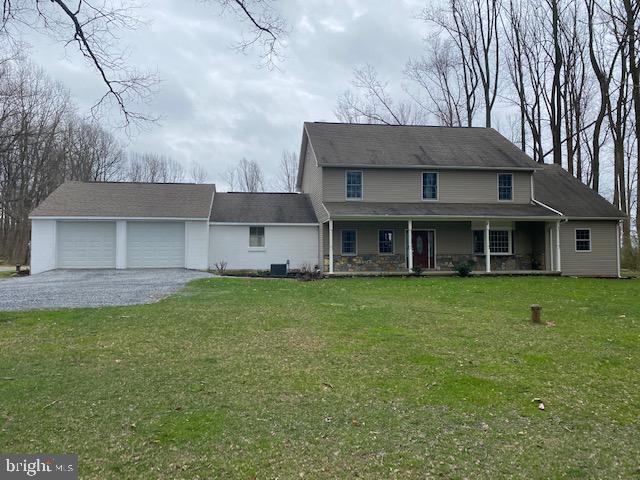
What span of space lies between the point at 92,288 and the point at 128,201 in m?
8.50

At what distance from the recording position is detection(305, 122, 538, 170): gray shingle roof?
19.8 metres

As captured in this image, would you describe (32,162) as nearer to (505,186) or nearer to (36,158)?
(36,158)

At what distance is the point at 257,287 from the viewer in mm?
13664

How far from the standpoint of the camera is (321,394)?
173 inches

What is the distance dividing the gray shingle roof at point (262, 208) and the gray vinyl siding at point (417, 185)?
231cm

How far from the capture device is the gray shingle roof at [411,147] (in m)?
19.8

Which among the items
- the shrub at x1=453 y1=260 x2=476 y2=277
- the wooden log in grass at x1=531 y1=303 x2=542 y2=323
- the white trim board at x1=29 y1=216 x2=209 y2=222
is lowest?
the wooden log in grass at x1=531 y1=303 x2=542 y2=323

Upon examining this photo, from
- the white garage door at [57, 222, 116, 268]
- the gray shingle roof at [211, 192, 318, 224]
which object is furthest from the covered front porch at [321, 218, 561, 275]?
the white garage door at [57, 222, 116, 268]

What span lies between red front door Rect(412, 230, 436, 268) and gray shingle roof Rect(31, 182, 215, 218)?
932cm

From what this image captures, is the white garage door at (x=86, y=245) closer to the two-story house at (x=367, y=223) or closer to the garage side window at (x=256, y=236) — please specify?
the two-story house at (x=367, y=223)

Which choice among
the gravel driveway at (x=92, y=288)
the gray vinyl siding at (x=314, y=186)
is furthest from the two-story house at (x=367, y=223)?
the gravel driveway at (x=92, y=288)

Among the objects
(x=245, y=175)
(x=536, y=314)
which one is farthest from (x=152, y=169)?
(x=536, y=314)
